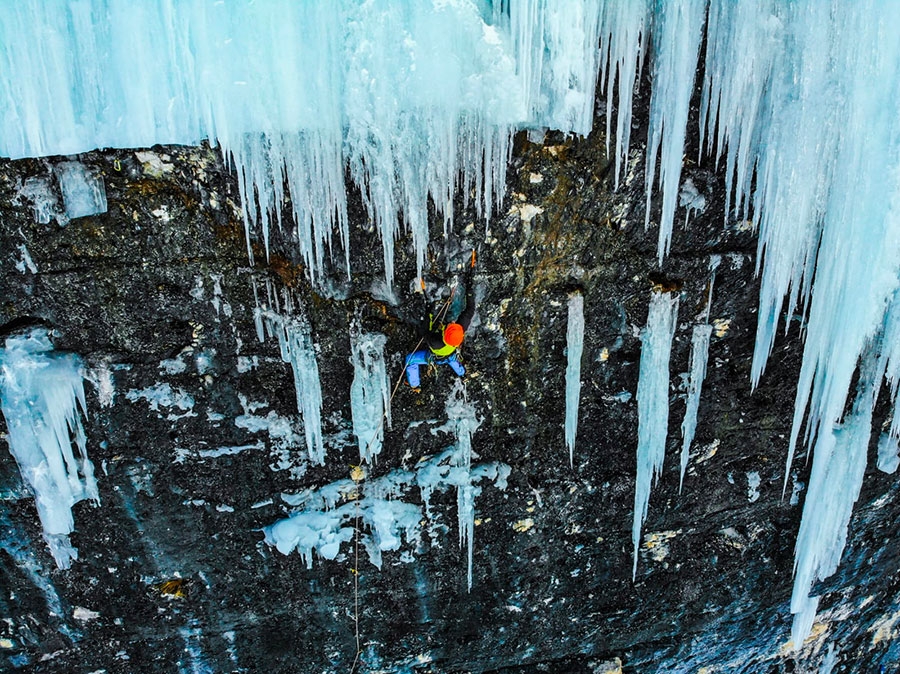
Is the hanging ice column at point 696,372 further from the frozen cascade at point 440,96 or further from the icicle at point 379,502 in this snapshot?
the icicle at point 379,502

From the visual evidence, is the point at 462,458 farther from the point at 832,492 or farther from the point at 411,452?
the point at 832,492

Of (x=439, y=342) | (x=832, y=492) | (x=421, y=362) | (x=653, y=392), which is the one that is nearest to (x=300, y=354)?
(x=421, y=362)

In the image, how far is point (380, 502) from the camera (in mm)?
4250

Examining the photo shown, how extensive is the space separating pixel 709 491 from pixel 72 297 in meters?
4.31

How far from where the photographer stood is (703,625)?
5426 millimetres

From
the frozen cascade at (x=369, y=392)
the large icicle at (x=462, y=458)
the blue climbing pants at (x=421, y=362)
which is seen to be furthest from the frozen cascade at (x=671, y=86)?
the frozen cascade at (x=369, y=392)

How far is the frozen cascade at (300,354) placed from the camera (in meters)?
3.58

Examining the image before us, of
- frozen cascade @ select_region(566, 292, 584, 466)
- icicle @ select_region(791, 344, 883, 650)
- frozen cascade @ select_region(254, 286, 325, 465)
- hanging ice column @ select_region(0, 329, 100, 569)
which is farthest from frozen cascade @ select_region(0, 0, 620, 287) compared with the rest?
icicle @ select_region(791, 344, 883, 650)

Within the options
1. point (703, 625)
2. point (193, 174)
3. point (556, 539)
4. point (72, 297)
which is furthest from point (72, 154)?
point (703, 625)

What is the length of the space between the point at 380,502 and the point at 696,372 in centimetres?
222

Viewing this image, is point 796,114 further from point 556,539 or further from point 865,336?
point 556,539

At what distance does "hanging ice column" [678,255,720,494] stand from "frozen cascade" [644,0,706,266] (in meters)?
0.69

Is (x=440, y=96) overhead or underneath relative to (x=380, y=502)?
overhead

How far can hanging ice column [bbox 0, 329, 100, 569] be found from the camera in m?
3.39
